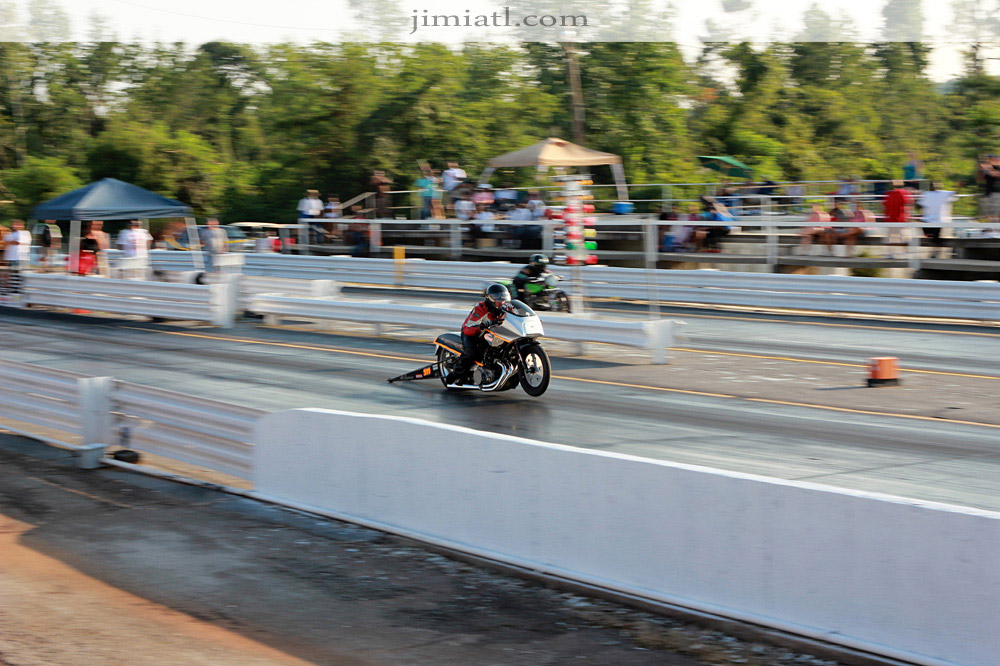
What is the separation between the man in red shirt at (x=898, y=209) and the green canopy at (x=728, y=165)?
820cm

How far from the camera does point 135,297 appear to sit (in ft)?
69.3

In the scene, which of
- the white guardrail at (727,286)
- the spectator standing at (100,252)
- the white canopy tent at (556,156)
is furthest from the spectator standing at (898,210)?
the spectator standing at (100,252)

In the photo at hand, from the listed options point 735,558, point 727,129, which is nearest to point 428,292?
point 735,558

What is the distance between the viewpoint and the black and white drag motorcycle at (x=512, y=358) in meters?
12.1

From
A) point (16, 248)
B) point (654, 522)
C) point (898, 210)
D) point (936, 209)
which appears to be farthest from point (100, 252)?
point (654, 522)

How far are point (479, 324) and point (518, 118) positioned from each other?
1362 inches

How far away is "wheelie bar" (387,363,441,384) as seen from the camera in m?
13.0

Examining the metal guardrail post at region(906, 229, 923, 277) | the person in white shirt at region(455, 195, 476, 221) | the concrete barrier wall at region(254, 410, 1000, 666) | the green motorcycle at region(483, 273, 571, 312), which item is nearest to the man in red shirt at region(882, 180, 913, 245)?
the metal guardrail post at region(906, 229, 923, 277)

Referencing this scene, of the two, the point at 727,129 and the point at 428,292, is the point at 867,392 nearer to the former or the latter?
the point at 428,292

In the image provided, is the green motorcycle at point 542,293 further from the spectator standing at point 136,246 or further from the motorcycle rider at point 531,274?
the spectator standing at point 136,246

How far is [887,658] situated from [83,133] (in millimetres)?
75761

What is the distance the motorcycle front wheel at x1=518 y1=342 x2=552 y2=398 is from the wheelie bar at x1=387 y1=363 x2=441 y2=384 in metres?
1.20

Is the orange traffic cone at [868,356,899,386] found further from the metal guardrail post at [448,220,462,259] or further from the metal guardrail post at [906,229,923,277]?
the metal guardrail post at [448,220,462,259]

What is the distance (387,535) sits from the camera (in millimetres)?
7285
